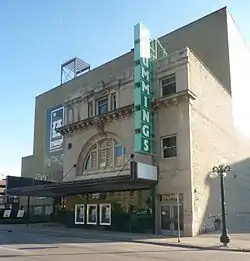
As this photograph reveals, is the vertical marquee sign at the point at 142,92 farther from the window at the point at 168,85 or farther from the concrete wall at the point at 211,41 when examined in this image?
the concrete wall at the point at 211,41

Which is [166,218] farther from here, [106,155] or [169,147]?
[106,155]

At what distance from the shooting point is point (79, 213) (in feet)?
116

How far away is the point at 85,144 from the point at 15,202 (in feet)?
111

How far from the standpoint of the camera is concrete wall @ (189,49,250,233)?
93.5 feet

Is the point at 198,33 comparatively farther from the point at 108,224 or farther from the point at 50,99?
the point at 50,99

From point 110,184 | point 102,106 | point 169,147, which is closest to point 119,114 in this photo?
point 102,106

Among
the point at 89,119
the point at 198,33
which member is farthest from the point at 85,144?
the point at 198,33

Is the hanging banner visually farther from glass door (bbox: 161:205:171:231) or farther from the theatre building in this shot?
glass door (bbox: 161:205:171:231)

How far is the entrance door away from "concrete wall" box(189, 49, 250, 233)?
142 centimetres

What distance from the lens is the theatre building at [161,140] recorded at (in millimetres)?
27922

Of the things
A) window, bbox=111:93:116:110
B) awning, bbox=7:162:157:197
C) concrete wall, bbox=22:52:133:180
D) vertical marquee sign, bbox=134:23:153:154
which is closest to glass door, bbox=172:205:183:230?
awning, bbox=7:162:157:197

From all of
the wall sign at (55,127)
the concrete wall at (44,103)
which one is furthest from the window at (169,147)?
the wall sign at (55,127)

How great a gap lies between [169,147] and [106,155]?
7.21m

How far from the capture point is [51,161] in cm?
5744
